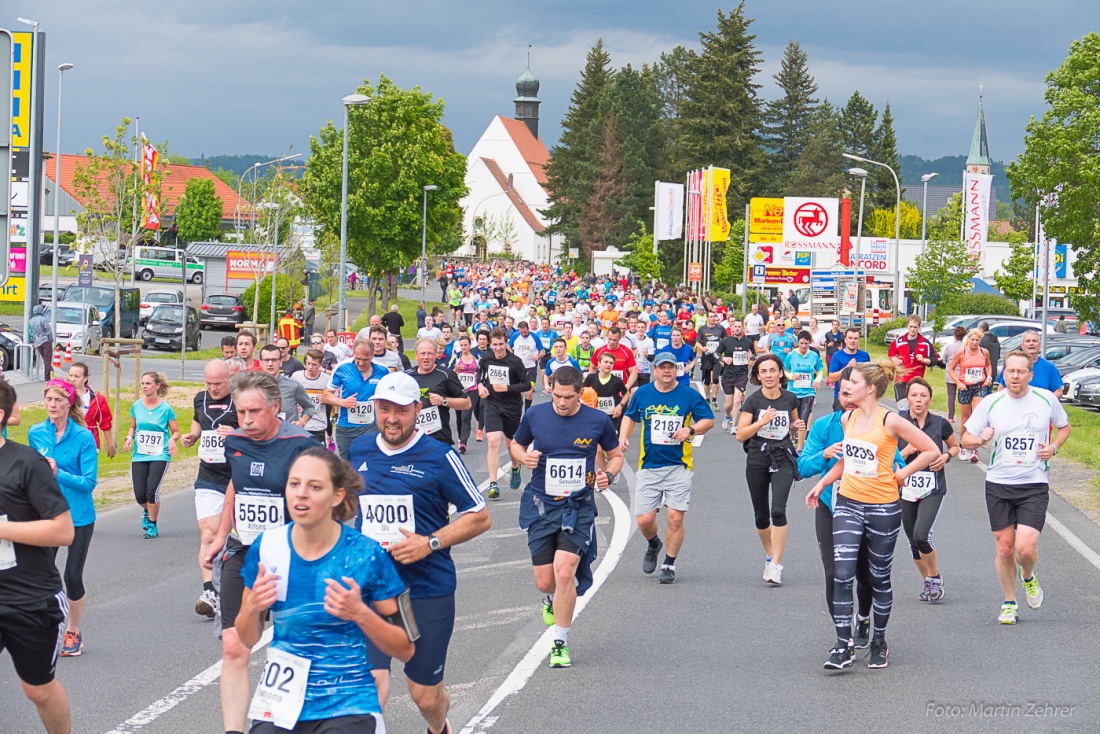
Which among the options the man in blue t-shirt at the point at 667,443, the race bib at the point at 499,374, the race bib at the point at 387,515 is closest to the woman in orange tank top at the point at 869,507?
the man in blue t-shirt at the point at 667,443

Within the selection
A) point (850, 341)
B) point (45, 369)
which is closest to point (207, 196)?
point (45, 369)

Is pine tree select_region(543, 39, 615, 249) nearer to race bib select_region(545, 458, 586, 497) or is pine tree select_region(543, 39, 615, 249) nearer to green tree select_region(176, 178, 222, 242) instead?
green tree select_region(176, 178, 222, 242)

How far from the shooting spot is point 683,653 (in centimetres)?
870

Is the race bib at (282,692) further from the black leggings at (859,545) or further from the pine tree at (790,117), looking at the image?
the pine tree at (790,117)

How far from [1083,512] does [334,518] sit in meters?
12.7

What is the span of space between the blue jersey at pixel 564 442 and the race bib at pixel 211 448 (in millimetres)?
2109

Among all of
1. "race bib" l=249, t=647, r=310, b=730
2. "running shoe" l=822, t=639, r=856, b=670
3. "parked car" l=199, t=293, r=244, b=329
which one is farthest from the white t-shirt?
"parked car" l=199, t=293, r=244, b=329

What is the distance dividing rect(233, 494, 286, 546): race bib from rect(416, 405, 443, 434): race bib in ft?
22.7

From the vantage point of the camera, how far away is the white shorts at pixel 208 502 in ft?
30.0

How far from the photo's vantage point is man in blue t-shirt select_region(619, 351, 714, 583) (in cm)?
1102

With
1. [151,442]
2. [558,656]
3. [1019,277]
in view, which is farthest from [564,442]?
[1019,277]

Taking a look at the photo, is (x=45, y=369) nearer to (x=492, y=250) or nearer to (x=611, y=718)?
(x=611, y=718)

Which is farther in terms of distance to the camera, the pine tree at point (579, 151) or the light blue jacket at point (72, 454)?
the pine tree at point (579, 151)

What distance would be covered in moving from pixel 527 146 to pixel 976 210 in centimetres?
10346
